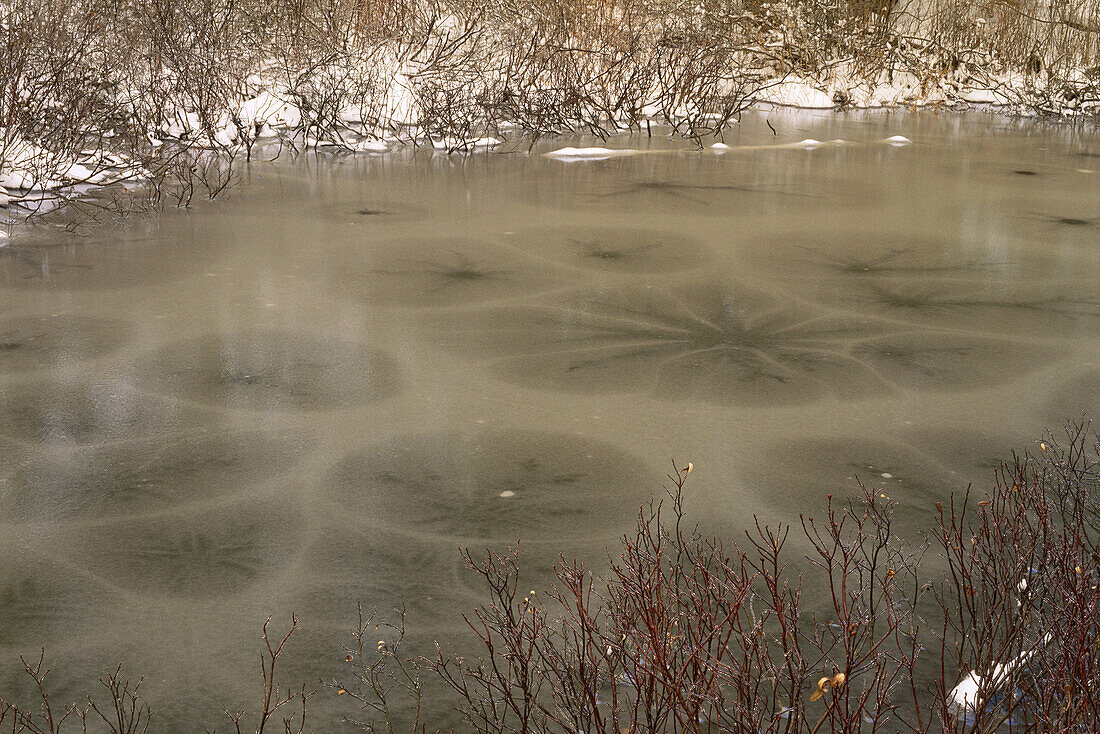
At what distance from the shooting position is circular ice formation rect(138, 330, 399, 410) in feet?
15.3

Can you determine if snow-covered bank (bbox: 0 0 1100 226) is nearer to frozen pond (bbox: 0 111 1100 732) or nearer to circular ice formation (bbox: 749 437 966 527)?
frozen pond (bbox: 0 111 1100 732)

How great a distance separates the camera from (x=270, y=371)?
498 centimetres

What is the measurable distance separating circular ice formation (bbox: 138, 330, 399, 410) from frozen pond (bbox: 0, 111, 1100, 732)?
0.7 inches

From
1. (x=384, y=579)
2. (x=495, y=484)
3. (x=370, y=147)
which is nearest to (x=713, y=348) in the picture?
(x=495, y=484)

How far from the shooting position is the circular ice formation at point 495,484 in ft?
12.0

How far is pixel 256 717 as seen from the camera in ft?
8.73

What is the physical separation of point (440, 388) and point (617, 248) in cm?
277

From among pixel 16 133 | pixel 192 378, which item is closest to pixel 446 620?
pixel 192 378

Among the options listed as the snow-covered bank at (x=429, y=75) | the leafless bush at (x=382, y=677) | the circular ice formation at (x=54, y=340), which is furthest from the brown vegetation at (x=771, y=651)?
the snow-covered bank at (x=429, y=75)

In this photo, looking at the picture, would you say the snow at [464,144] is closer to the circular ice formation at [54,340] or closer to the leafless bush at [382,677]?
the circular ice formation at [54,340]

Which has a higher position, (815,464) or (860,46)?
(860,46)

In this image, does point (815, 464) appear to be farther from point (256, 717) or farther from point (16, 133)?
point (16, 133)

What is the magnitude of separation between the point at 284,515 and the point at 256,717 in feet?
3.60

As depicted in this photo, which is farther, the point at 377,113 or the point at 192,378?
the point at 377,113
